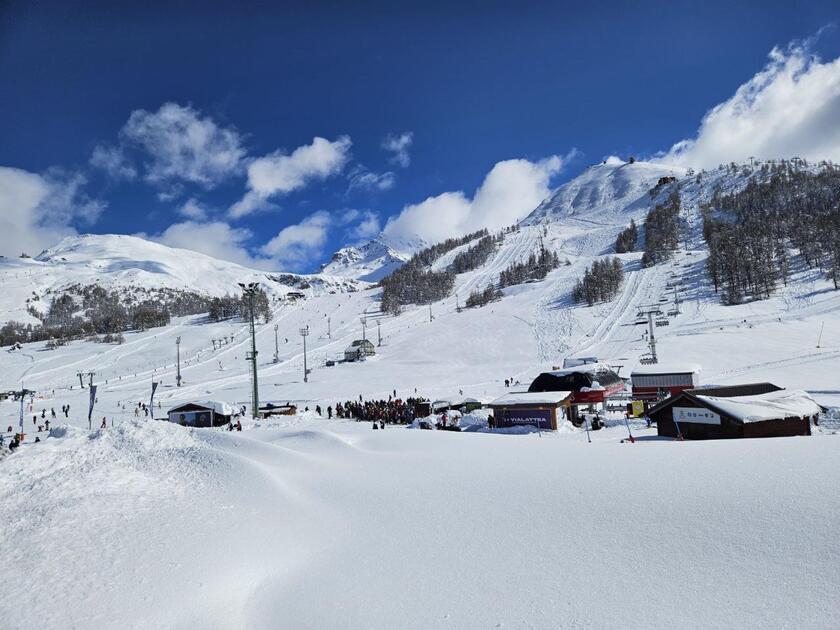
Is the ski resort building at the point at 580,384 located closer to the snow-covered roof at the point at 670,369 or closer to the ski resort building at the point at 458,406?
the snow-covered roof at the point at 670,369

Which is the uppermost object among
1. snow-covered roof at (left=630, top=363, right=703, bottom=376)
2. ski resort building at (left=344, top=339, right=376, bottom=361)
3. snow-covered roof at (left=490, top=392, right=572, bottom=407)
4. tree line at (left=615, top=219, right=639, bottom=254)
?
tree line at (left=615, top=219, right=639, bottom=254)

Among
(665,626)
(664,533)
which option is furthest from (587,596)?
(664,533)

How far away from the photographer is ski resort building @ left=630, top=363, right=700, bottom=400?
100ft

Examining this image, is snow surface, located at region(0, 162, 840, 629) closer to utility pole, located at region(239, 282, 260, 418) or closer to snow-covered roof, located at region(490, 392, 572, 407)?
snow-covered roof, located at region(490, 392, 572, 407)

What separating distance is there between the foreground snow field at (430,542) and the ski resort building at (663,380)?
816 inches

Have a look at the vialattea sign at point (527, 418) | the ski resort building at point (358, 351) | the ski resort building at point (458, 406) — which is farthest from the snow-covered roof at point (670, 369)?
the ski resort building at point (358, 351)

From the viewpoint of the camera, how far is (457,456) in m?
13.5

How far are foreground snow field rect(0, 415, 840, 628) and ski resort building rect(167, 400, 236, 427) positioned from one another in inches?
924

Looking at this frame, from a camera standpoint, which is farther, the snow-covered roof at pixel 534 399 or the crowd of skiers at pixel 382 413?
the crowd of skiers at pixel 382 413

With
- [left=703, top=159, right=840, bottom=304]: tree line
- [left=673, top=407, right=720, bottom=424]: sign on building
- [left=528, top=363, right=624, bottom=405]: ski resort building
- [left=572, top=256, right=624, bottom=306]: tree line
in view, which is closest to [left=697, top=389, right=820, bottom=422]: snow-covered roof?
[left=673, top=407, right=720, bottom=424]: sign on building

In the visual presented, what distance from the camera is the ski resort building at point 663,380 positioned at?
100 feet

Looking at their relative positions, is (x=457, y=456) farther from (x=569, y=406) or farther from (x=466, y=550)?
(x=569, y=406)

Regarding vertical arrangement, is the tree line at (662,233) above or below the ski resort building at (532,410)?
above

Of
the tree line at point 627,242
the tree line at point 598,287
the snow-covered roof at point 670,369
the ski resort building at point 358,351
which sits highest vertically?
the tree line at point 627,242
